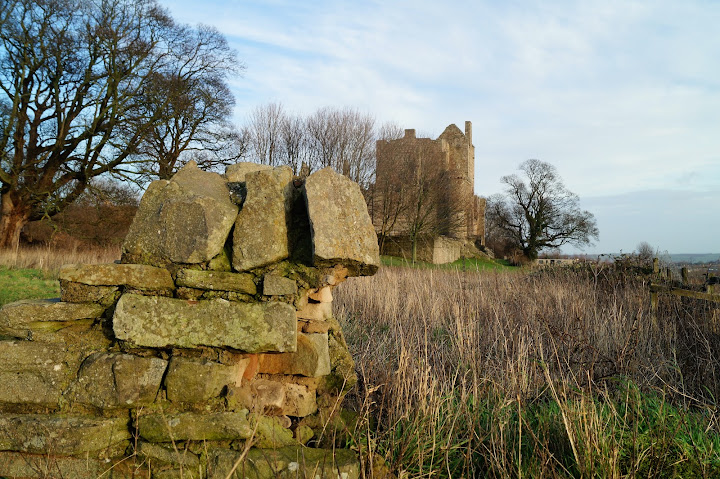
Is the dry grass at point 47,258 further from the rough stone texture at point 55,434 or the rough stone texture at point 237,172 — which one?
the rough stone texture at point 55,434

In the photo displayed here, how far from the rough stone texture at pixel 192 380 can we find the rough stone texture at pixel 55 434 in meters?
0.34

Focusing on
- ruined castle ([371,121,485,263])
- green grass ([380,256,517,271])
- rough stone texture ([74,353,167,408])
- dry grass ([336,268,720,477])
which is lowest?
dry grass ([336,268,720,477])

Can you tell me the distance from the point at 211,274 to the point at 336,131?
2432cm

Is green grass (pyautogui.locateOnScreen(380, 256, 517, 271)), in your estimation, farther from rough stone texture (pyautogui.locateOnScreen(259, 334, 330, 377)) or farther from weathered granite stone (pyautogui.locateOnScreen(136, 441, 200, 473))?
weathered granite stone (pyautogui.locateOnScreen(136, 441, 200, 473))

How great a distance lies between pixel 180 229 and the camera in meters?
2.85

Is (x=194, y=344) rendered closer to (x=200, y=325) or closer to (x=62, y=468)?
(x=200, y=325)

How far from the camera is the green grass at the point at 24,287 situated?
8.07 m

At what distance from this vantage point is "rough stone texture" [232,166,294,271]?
2.87m

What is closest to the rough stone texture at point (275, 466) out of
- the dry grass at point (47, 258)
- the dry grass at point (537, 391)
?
the dry grass at point (537, 391)

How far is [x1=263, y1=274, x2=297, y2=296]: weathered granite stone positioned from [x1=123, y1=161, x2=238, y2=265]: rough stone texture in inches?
13.8

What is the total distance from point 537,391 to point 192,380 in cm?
261

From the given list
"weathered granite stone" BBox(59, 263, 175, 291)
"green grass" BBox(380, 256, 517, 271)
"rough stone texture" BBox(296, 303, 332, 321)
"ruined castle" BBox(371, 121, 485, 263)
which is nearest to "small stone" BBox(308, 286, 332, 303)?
"rough stone texture" BBox(296, 303, 332, 321)

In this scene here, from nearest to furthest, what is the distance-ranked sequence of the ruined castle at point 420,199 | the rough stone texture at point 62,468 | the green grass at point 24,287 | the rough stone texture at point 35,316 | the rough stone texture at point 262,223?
the rough stone texture at point 62,468, the rough stone texture at point 35,316, the rough stone texture at point 262,223, the green grass at point 24,287, the ruined castle at point 420,199

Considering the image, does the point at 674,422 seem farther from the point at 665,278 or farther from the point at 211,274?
the point at 665,278
